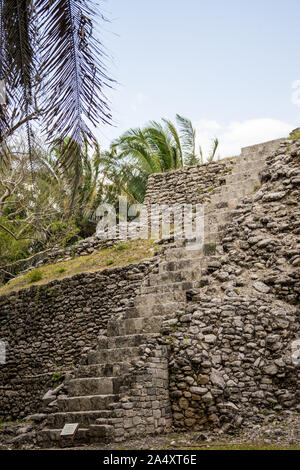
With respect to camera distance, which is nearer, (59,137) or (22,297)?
(59,137)

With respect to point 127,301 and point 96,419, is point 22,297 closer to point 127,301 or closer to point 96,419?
point 127,301

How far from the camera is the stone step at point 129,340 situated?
28.4ft

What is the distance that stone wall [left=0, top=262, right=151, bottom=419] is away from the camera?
11297mm

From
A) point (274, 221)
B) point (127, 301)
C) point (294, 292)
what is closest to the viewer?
point (294, 292)

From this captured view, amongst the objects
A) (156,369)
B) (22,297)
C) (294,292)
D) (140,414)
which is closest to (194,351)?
(156,369)

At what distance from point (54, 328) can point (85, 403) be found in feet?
13.4

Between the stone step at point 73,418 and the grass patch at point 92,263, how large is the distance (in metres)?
4.24

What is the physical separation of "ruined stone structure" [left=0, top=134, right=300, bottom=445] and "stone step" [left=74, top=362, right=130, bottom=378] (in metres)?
0.02

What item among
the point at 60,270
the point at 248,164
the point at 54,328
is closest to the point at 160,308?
the point at 54,328

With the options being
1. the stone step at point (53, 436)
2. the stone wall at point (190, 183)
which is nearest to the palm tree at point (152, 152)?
the stone wall at point (190, 183)

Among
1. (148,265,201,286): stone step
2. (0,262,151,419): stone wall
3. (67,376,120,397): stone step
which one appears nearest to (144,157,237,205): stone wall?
(0,262,151,419): stone wall

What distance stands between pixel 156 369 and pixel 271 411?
1.63m

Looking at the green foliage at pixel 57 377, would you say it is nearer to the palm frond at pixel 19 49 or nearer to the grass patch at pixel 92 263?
the grass patch at pixel 92 263
